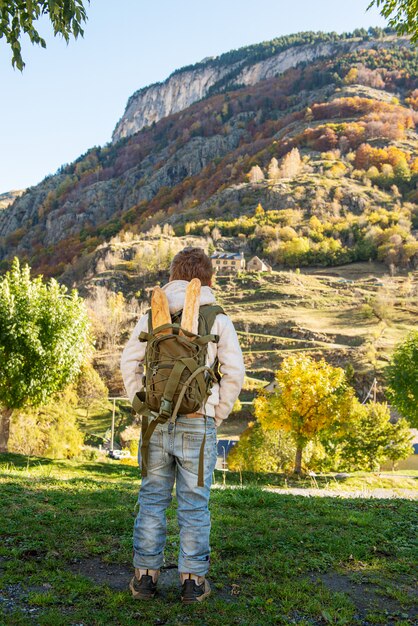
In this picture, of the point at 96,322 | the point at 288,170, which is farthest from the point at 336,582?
the point at 288,170

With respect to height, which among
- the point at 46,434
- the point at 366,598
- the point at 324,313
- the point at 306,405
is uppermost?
the point at 324,313

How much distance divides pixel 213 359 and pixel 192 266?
74 cm

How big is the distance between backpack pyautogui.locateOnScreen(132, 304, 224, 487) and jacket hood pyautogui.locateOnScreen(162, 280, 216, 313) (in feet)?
0.34

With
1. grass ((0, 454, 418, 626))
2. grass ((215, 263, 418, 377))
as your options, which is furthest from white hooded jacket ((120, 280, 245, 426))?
grass ((215, 263, 418, 377))

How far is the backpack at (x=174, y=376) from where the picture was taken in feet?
12.2

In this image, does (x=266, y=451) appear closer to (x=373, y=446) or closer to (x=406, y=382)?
(x=373, y=446)

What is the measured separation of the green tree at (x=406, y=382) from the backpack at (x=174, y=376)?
2723 centimetres

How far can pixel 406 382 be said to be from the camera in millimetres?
29312

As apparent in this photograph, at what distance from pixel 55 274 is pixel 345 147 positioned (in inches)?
4046

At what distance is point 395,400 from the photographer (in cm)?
2995

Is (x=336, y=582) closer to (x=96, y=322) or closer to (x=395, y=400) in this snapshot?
(x=395, y=400)

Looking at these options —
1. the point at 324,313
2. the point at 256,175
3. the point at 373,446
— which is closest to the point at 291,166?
the point at 256,175

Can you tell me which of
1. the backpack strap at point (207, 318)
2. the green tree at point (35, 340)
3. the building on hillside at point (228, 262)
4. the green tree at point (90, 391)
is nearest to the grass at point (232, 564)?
the backpack strap at point (207, 318)

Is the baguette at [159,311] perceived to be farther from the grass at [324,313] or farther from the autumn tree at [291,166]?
the autumn tree at [291,166]
